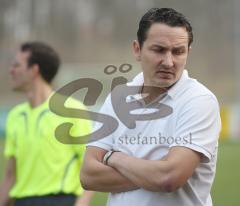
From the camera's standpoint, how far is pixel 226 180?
51.6ft

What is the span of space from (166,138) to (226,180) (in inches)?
476

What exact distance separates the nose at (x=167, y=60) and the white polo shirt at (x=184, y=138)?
0.15 metres

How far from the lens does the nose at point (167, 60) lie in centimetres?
389

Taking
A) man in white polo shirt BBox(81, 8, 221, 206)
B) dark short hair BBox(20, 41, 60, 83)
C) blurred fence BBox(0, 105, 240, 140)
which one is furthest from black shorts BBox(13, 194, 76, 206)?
blurred fence BBox(0, 105, 240, 140)

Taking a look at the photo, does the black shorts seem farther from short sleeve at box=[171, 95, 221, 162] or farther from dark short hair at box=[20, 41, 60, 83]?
short sleeve at box=[171, 95, 221, 162]

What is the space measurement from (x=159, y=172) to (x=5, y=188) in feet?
8.24

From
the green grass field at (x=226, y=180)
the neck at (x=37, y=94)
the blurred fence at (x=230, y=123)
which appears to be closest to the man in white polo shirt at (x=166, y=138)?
the neck at (x=37, y=94)

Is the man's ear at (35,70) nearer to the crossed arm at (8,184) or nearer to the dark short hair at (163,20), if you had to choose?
the crossed arm at (8,184)

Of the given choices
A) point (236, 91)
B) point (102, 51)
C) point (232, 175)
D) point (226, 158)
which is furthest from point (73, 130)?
point (102, 51)

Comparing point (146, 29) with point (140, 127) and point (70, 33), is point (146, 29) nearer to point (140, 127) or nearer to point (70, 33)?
point (140, 127)

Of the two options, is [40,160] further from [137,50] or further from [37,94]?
[137,50]

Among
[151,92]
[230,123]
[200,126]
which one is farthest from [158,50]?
[230,123]

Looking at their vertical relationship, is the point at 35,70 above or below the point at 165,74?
below

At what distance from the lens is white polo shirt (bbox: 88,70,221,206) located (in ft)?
12.6
